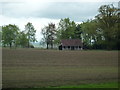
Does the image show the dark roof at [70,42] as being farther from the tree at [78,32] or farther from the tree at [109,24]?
the tree at [109,24]

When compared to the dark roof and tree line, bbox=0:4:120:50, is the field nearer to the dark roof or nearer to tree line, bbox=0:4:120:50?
tree line, bbox=0:4:120:50

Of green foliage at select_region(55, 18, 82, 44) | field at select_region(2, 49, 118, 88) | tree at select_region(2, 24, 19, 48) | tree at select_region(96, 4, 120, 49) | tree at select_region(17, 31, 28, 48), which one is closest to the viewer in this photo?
field at select_region(2, 49, 118, 88)

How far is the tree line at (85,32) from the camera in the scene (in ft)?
202

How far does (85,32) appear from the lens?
268 feet

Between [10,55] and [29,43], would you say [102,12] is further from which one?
[10,55]

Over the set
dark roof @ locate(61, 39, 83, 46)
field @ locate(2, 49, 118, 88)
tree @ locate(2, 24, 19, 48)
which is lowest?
field @ locate(2, 49, 118, 88)

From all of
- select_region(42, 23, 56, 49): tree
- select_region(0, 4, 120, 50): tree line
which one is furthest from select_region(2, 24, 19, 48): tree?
select_region(42, 23, 56, 49): tree

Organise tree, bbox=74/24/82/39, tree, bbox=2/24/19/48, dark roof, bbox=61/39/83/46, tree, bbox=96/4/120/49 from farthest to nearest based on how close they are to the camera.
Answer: tree, bbox=74/24/82/39, dark roof, bbox=61/39/83/46, tree, bbox=2/24/19/48, tree, bbox=96/4/120/49

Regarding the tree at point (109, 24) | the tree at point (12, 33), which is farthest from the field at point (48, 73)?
the tree at point (12, 33)

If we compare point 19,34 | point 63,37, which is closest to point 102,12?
point 63,37

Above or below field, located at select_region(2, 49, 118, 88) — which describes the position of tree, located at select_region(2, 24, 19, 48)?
above

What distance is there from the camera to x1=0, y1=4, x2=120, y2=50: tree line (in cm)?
6144

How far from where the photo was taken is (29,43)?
300 feet

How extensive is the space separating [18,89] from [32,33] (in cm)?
8727
